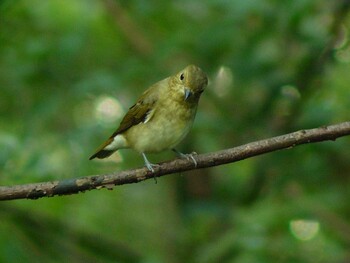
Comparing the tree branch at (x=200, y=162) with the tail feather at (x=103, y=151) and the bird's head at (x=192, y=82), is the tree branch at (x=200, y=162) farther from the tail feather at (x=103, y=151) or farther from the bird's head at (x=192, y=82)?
the tail feather at (x=103, y=151)

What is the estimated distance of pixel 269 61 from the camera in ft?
19.4

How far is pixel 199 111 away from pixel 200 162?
8.80 feet

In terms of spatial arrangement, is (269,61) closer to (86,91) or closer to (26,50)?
(86,91)

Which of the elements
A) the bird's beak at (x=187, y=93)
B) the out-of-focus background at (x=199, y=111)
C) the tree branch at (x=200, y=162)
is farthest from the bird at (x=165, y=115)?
the tree branch at (x=200, y=162)

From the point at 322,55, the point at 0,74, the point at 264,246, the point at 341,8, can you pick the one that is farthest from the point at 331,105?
the point at 0,74

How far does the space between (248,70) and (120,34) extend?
6.31 ft

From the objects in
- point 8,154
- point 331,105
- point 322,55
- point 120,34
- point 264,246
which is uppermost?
point 120,34

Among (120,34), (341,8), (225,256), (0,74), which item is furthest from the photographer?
(120,34)

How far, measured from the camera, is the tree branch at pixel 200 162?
3367 mm

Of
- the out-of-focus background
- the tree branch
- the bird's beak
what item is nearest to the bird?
the bird's beak

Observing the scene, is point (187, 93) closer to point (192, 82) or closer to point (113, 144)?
point (192, 82)

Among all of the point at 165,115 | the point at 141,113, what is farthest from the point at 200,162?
the point at 141,113

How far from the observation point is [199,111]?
6.16 m

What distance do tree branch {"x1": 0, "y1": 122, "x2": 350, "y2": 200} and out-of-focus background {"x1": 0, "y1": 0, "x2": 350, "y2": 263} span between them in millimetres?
1374
